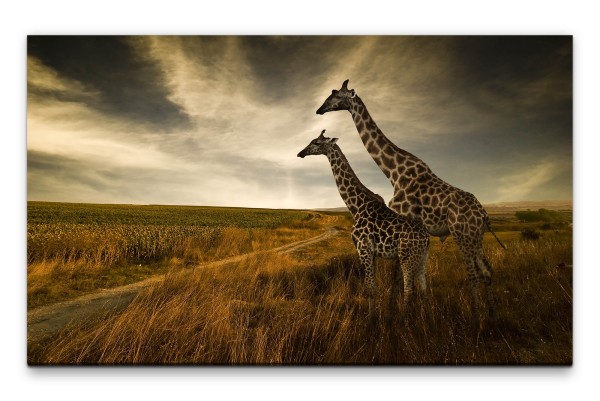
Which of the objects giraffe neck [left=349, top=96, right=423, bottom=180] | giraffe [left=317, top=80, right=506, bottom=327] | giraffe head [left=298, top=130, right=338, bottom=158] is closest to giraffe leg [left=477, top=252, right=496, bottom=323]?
giraffe [left=317, top=80, right=506, bottom=327]

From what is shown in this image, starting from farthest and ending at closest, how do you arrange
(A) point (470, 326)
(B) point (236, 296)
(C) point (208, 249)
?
(C) point (208, 249)
(B) point (236, 296)
(A) point (470, 326)

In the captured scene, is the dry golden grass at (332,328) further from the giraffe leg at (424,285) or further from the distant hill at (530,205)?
the distant hill at (530,205)

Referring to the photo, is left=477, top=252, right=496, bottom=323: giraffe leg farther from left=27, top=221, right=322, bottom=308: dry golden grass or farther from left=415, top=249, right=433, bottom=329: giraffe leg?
left=27, top=221, right=322, bottom=308: dry golden grass

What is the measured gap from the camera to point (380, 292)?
154 inches

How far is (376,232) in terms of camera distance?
3861 mm

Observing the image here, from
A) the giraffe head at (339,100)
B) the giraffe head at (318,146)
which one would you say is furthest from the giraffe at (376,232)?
the giraffe head at (339,100)

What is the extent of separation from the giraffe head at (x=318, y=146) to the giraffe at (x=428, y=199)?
0.90 ft

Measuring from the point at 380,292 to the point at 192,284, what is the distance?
1.73 m

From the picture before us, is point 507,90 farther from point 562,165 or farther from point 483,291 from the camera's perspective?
point 483,291

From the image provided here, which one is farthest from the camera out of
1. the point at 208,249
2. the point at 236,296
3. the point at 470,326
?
the point at 208,249

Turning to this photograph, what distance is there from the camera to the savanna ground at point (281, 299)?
369cm
